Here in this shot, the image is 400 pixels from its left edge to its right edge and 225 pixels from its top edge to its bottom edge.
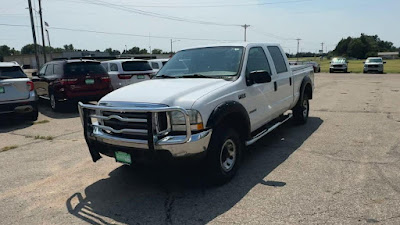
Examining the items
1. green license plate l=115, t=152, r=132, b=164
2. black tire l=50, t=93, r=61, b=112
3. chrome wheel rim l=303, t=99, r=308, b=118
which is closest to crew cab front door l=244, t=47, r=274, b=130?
green license plate l=115, t=152, r=132, b=164

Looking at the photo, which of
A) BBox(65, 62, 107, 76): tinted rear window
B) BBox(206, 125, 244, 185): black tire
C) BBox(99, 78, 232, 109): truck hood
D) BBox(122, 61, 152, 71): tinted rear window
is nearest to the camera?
BBox(99, 78, 232, 109): truck hood

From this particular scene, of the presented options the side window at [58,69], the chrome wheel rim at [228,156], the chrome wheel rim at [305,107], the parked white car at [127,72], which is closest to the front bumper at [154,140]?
the chrome wheel rim at [228,156]

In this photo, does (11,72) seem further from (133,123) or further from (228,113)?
(228,113)

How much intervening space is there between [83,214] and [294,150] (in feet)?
12.1

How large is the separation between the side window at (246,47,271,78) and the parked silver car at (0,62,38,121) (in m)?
6.44

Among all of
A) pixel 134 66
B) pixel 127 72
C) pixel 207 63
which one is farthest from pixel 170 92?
pixel 134 66

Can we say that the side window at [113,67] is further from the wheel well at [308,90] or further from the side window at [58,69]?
the wheel well at [308,90]

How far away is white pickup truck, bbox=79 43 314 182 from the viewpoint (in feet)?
12.3

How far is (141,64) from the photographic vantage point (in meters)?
13.1

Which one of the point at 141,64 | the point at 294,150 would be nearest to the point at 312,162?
the point at 294,150

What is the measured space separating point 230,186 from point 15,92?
273 inches

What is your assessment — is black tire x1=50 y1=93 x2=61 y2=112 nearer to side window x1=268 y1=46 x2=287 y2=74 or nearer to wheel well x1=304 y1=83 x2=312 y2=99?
side window x1=268 y1=46 x2=287 y2=74

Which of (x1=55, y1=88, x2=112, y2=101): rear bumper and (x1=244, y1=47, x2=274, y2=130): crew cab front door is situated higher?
(x1=244, y1=47, x2=274, y2=130): crew cab front door

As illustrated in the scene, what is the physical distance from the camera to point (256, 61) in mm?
5402
